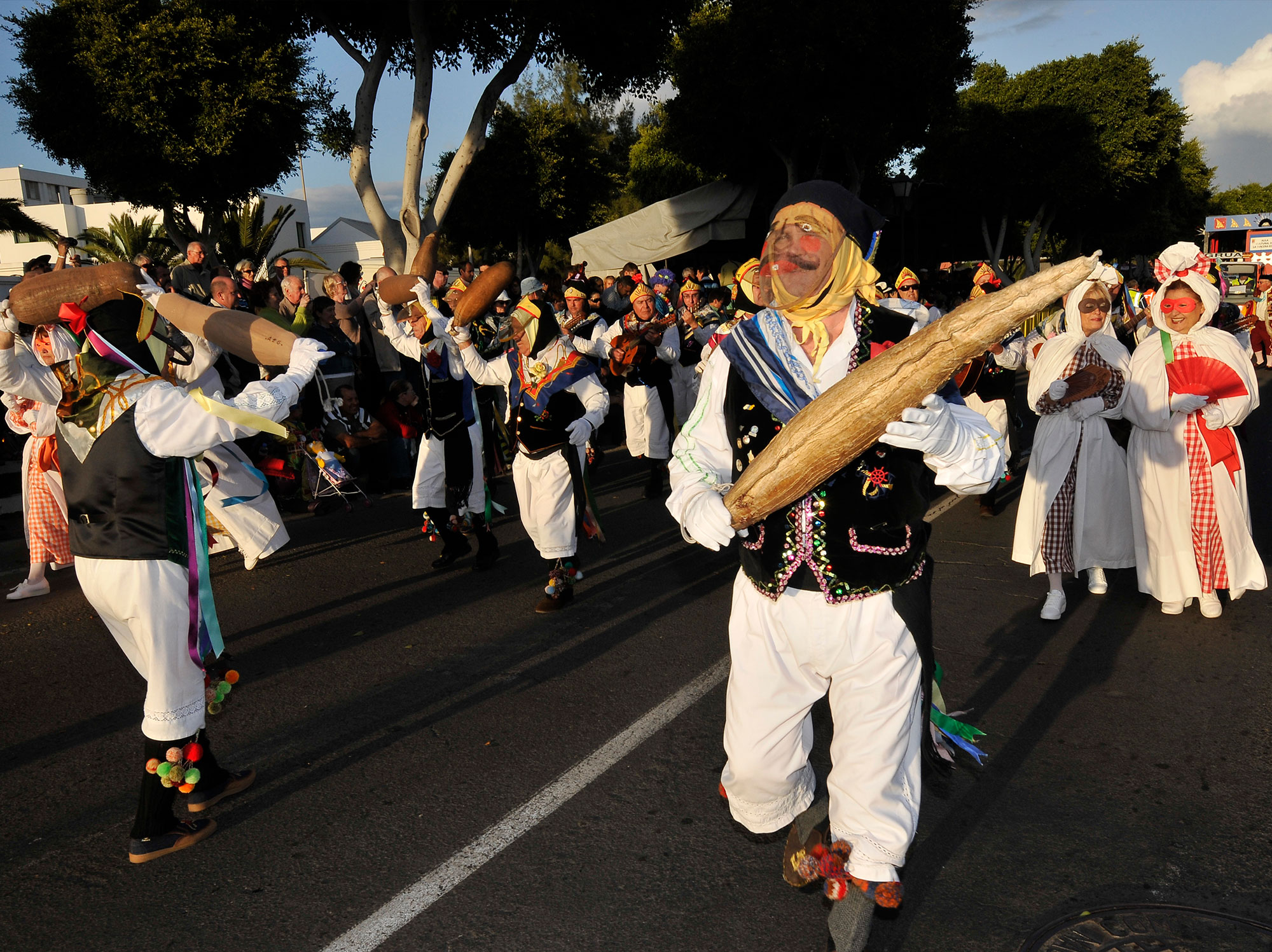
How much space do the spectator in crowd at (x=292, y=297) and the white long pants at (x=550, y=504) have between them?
5.01 metres

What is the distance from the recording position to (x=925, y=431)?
2.41 metres

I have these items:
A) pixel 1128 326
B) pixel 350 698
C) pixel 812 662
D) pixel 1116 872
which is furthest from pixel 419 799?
pixel 1128 326

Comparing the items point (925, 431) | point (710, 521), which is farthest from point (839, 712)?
point (925, 431)

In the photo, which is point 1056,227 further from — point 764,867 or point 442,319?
point 764,867

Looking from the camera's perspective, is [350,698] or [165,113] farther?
[165,113]

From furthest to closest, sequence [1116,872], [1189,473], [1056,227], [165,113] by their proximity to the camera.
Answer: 1. [1056,227]
2. [165,113]
3. [1189,473]
4. [1116,872]

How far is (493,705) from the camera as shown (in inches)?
181

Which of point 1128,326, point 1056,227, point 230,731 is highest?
point 1056,227

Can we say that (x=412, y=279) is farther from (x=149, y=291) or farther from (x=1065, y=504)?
(x=1065, y=504)

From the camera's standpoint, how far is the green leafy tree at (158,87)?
15.8 metres

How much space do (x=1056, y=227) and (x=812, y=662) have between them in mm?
43821

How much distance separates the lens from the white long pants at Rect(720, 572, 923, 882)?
8.41 feet

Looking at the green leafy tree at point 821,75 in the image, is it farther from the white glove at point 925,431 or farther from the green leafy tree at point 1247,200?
the green leafy tree at point 1247,200

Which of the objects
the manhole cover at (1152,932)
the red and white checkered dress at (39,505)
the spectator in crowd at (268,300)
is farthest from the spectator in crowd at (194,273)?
the manhole cover at (1152,932)
